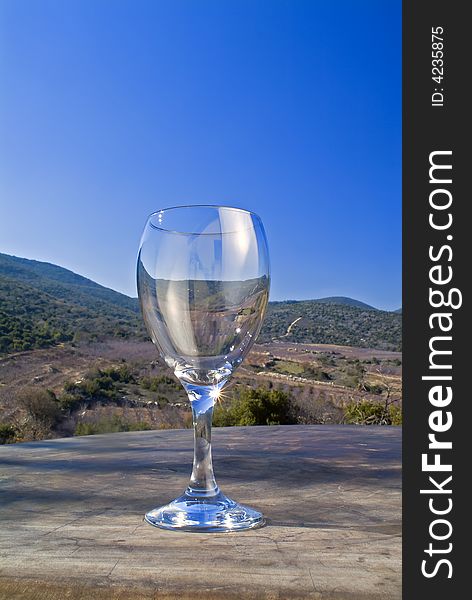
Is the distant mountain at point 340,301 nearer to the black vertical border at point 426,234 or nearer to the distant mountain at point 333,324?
the distant mountain at point 333,324

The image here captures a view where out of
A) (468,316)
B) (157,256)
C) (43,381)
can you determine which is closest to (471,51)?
(468,316)

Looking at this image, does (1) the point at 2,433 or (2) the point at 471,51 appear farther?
(1) the point at 2,433

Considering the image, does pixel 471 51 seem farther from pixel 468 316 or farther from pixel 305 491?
pixel 305 491

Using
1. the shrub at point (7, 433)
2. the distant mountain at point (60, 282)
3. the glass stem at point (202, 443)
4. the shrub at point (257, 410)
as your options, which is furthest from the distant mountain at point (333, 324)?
the glass stem at point (202, 443)


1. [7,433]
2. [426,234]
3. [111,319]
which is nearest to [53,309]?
[111,319]

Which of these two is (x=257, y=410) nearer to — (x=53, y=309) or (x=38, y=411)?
(x=38, y=411)
